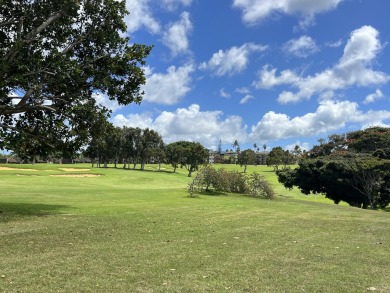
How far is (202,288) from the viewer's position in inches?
249

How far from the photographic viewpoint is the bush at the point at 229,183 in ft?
120

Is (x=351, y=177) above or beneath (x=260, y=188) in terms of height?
above

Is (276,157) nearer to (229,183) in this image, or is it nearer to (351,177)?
(351,177)

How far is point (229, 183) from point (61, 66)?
25636 millimetres

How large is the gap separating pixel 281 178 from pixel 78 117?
45630 millimetres

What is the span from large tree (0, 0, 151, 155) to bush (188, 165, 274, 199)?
1817cm

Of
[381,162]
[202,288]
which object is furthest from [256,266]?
[381,162]

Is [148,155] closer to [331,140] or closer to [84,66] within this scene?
[331,140]

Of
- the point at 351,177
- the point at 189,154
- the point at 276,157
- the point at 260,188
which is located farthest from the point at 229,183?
the point at 276,157

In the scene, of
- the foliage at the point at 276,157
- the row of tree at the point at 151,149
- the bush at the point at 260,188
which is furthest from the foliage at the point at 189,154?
the bush at the point at 260,188

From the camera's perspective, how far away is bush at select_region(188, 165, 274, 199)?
36.4 metres

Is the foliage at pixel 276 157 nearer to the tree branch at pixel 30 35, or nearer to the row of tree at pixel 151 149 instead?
the row of tree at pixel 151 149

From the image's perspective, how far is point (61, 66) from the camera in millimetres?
15312

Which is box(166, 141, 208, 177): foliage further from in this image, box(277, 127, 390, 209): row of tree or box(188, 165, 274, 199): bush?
box(188, 165, 274, 199): bush
